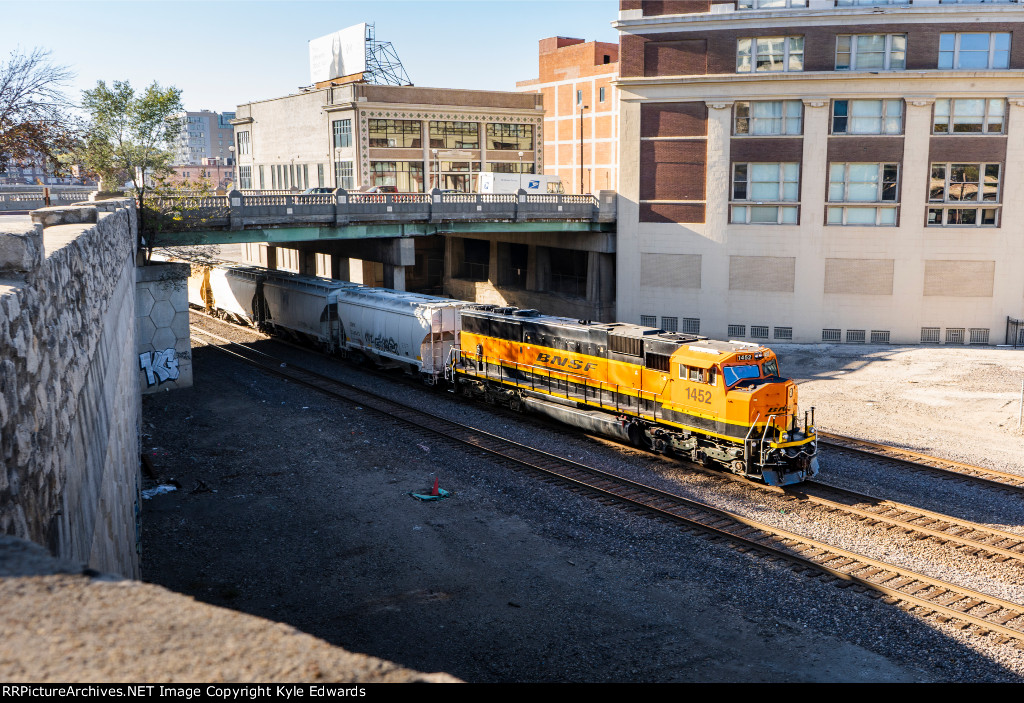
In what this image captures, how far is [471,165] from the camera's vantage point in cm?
7819

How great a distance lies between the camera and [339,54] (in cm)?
8238

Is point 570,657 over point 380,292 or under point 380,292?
under

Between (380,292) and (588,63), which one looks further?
(588,63)

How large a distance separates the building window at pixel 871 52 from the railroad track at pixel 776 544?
2961 cm

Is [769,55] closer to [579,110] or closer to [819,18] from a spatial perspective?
[819,18]

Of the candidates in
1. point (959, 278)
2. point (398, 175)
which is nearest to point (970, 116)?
point (959, 278)

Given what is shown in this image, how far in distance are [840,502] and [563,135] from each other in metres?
69.2

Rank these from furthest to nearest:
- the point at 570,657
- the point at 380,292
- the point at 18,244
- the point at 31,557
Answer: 1. the point at 380,292
2. the point at 570,657
3. the point at 18,244
4. the point at 31,557

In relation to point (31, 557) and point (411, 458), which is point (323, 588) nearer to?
point (411, 458)

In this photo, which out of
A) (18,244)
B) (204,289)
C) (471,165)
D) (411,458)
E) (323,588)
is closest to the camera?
(18,244)

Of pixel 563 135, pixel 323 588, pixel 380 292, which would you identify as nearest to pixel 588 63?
pixel 563 135

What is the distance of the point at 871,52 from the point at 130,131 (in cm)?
3615

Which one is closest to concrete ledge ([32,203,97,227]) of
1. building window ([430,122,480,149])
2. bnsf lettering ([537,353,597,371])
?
bnsf lettering ([537,353,597,371])

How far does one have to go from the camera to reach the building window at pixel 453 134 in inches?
3004
